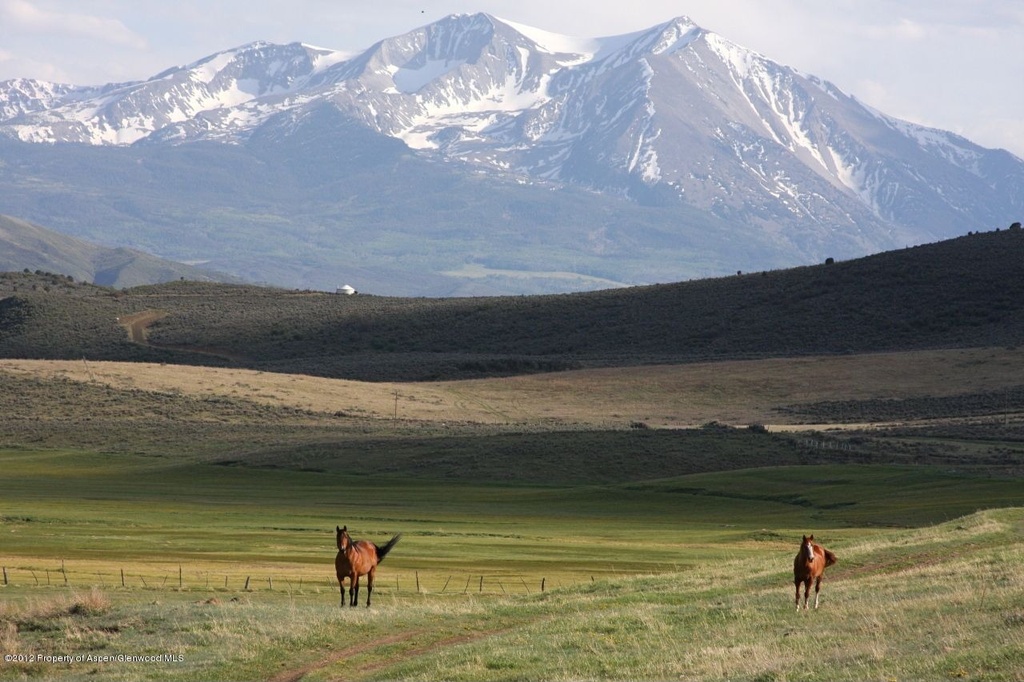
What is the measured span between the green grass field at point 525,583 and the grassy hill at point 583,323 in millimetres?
61260

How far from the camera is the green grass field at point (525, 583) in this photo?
63.0ft

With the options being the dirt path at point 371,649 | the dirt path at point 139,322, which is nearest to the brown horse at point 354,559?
the dirt path at point 371,649

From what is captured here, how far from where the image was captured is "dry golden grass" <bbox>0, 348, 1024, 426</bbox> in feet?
306

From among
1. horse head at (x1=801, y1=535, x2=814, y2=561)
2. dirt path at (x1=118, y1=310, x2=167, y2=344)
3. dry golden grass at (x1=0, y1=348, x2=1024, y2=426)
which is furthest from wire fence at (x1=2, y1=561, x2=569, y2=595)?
dirt path at (x1=118, y1=310, x2=167, y2=344)

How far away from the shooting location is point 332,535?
41.6m

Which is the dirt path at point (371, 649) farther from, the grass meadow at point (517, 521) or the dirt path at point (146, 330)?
the dirt path at point (146, 330)

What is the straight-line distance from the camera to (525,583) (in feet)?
105

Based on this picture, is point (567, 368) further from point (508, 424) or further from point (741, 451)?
point (741, 451)

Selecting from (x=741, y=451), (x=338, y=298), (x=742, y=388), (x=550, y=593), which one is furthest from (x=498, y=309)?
(x=550, y=593)

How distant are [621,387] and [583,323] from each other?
35493 mm

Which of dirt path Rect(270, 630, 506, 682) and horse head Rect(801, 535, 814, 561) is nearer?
dirt path Rect(270, 630, 506, 682)

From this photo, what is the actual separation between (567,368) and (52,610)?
302 feet

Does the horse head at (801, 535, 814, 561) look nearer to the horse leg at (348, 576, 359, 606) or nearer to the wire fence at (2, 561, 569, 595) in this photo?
the horse leg at (348, 576, 359, 606)

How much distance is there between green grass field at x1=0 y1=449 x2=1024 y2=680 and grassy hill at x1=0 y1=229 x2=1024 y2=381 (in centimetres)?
6126
